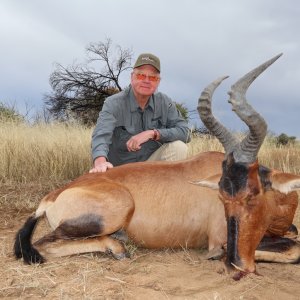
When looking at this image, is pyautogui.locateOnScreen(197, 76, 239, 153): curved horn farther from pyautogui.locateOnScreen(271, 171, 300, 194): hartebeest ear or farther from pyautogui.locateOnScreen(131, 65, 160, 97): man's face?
pyautogui.locateOnScreen(131, 65, 160, 97): man's face

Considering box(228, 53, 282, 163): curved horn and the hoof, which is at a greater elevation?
box(228, 53, 282, 163): curved horn

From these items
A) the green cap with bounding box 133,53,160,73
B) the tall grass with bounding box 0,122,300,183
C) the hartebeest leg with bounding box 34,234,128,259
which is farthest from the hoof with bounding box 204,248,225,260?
the tall grass with bounding box 0,122,300,183

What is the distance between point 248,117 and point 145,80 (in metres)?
2.81

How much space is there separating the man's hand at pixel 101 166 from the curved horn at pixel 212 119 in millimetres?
1379

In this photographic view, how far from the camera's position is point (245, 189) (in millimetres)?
4176

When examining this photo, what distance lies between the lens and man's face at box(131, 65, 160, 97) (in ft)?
22.8

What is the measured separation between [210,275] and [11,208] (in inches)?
177

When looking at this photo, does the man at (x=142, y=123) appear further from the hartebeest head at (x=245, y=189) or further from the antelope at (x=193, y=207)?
the hartebeest head at (x=245, y=189)

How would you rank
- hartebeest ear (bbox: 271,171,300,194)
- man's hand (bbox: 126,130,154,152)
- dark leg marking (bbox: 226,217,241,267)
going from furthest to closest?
man's hand (bbox: 126,130,154,152), hartebeest ear (bbox: 271,171,300,194), dark leg marking (bbox: 226,217,241,267)

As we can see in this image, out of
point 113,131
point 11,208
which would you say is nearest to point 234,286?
point 113,131

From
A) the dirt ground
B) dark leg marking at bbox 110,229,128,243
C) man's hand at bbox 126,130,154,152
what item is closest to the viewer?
the dirt ground

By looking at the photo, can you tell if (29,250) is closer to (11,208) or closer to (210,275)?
(210,275)

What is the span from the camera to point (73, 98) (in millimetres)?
23781

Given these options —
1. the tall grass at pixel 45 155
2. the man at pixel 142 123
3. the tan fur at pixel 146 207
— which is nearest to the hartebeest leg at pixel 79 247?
the tan fur at pixel 146 207
